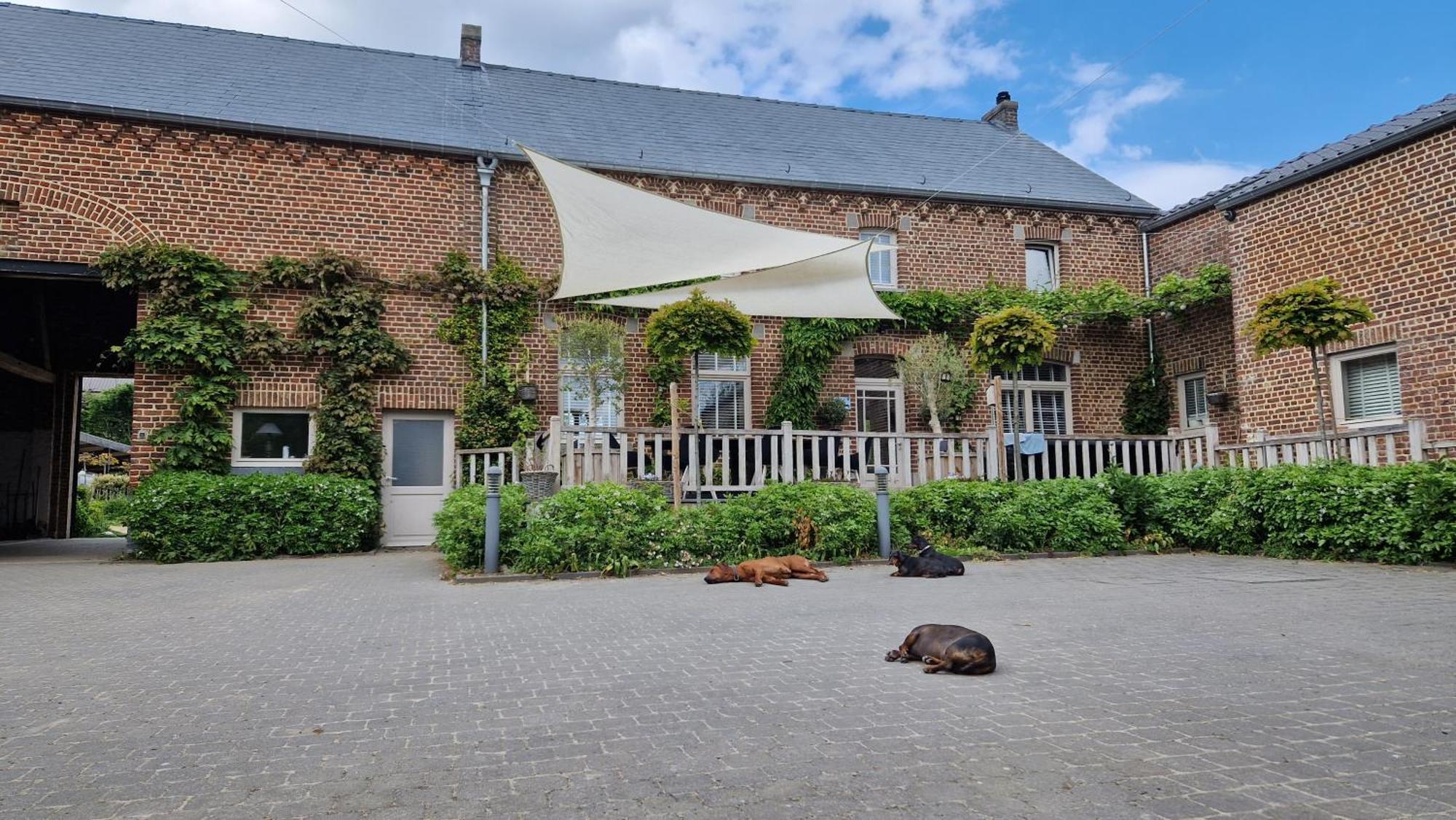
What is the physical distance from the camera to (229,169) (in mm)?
11234

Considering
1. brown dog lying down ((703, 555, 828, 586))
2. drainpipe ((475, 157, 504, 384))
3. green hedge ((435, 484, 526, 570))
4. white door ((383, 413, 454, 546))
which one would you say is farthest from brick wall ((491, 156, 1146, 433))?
brown dog lying down ((703, 555, 828, 586))

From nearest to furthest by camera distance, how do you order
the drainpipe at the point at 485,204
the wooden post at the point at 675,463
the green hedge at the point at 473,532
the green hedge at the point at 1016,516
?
the green hedge at the point at 473,532 < the wooden post at the point at 675,463 < the green hedge at the point at 1016,516 < the drainpipe at the point at 485,204

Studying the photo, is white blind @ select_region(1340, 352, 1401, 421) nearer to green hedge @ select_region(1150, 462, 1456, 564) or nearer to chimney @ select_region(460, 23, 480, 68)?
green hedge @ select_region(1150, 462, 1456, 564)

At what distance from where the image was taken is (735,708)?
3.24 meters

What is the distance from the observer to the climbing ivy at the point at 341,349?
11.0m

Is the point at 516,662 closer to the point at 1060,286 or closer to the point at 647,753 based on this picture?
the point at 647,753

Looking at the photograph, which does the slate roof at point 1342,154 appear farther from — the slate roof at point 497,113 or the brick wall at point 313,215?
the brick wall at point 313,215

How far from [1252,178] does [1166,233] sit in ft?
7.12

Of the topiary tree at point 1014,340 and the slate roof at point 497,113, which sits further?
the slate roof at point 497,113

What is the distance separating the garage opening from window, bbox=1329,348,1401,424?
56.0 ft

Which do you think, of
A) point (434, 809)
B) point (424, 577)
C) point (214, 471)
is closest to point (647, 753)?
point (434, 809)

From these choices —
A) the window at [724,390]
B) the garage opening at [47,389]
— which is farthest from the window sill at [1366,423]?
the garage opening at [47,389]

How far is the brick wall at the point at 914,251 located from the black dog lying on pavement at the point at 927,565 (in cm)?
585

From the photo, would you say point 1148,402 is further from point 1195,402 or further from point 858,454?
point 858,454
